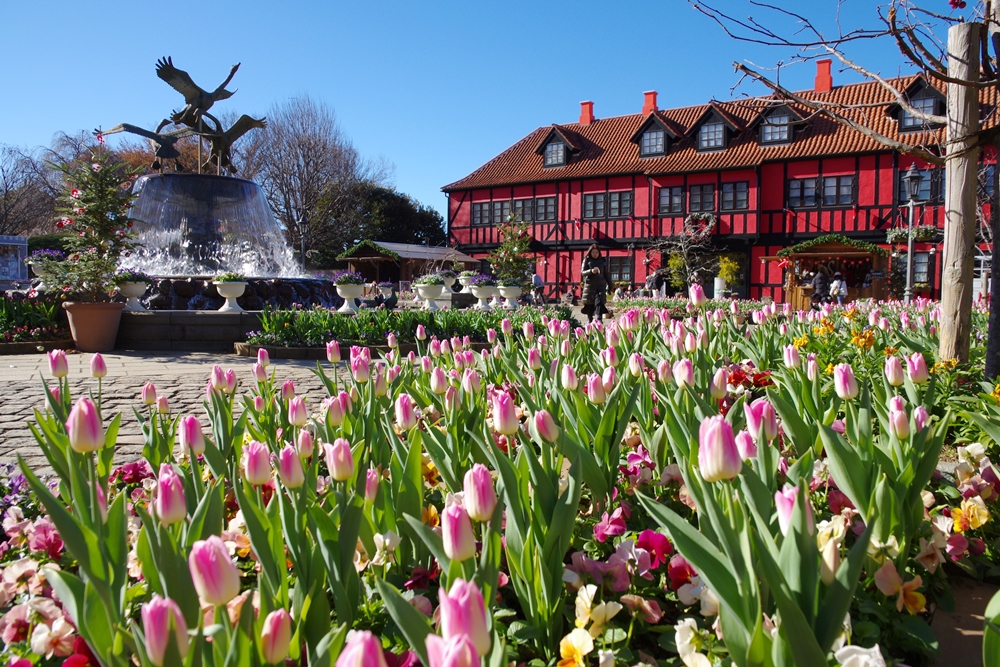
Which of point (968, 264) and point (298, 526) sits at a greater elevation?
point (968, 264)

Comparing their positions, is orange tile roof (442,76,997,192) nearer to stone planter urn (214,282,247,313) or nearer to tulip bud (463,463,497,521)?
stone planter urn (214,282,247,313)

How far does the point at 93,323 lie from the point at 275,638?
33.3 ft

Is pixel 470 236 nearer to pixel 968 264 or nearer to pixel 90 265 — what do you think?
pixel 90 265

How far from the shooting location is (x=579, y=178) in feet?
106

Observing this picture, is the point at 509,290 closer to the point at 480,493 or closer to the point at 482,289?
the point at 482,289

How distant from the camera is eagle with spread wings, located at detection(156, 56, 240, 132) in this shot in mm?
14891

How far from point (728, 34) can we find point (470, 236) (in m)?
31.8

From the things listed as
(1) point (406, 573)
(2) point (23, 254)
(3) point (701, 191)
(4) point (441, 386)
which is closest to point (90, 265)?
(4) point (441, 386)

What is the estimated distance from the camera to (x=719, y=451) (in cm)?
133

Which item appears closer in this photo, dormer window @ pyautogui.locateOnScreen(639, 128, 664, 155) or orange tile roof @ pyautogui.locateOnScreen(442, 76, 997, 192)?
orange tile roof @ pyautogui.locateOnScreen(442, 76, 997, 192)

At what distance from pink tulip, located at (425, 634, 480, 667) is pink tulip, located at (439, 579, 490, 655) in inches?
1.5

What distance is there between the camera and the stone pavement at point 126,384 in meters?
4.14

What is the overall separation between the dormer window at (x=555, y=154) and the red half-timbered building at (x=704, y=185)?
0.05 m

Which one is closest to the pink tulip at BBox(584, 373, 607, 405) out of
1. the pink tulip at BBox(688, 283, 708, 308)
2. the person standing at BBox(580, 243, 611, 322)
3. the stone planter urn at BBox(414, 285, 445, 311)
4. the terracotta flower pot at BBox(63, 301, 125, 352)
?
the pink tulip at BBox(688, 283, 708, 308)
